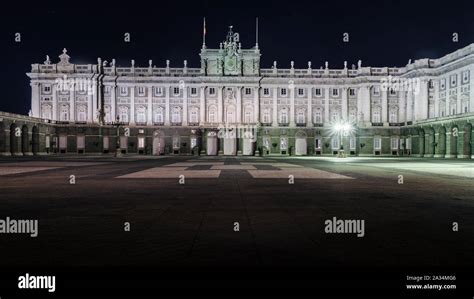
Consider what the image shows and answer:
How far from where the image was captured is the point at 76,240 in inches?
294

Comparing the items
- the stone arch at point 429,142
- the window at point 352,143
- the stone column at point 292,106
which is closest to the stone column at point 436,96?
the stone arch at point 429,142

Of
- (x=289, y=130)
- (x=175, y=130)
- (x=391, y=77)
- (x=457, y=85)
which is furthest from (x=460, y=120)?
(x=175, y=130)

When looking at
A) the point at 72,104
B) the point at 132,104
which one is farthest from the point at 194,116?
the point at 72,104

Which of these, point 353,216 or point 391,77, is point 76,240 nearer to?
point 353,216

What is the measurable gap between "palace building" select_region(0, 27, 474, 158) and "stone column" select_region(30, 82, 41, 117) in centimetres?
19

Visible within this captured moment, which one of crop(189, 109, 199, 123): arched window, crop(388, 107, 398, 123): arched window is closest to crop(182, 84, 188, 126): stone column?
crop(189, 109, 199, 123): arched window

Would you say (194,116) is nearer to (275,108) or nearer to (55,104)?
(275,108)

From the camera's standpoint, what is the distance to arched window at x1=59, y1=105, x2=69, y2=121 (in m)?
87.1

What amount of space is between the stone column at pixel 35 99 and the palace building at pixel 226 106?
193 mm

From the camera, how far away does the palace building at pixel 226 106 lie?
86.4 metres

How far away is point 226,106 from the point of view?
88.9 metres

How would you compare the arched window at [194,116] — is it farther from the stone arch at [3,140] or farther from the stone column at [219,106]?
the stone arch at [3,140]

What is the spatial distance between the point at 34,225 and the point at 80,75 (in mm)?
83709

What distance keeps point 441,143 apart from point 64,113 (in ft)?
227
